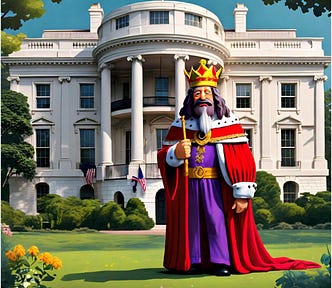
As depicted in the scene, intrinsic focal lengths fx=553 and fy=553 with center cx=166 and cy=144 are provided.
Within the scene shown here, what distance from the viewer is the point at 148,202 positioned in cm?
1538

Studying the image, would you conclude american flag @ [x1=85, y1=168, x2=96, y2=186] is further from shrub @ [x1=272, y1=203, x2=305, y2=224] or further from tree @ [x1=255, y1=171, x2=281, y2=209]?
shrub @ [x1=272, y1=203, x2=305, y2=224]

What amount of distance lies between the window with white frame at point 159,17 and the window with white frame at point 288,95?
386 centimetres

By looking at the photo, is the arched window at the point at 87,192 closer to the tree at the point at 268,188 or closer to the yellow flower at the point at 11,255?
the tree at the point at 268,188

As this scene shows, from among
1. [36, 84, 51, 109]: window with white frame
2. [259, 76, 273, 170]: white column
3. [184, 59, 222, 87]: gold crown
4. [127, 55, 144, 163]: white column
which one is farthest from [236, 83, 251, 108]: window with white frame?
[184, 59, 222, 87]: gold crown

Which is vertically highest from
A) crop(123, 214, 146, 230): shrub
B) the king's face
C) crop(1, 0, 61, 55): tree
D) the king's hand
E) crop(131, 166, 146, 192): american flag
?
crop(1, 0, 61, 55): tree

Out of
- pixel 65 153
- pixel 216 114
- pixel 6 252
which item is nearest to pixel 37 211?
pixel 65 153

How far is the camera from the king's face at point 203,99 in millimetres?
6324

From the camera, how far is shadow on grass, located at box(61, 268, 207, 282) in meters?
6.32

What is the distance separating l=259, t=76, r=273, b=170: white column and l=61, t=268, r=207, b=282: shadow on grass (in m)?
7.10

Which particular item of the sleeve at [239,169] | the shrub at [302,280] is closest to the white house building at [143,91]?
the sleeve at [239,169]

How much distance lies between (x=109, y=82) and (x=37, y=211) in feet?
Result: 16.1

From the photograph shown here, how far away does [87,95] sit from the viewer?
57.8ft

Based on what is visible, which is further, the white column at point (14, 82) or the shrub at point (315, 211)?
the white column at point (14, 82)

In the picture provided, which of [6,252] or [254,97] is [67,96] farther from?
[6,252]
